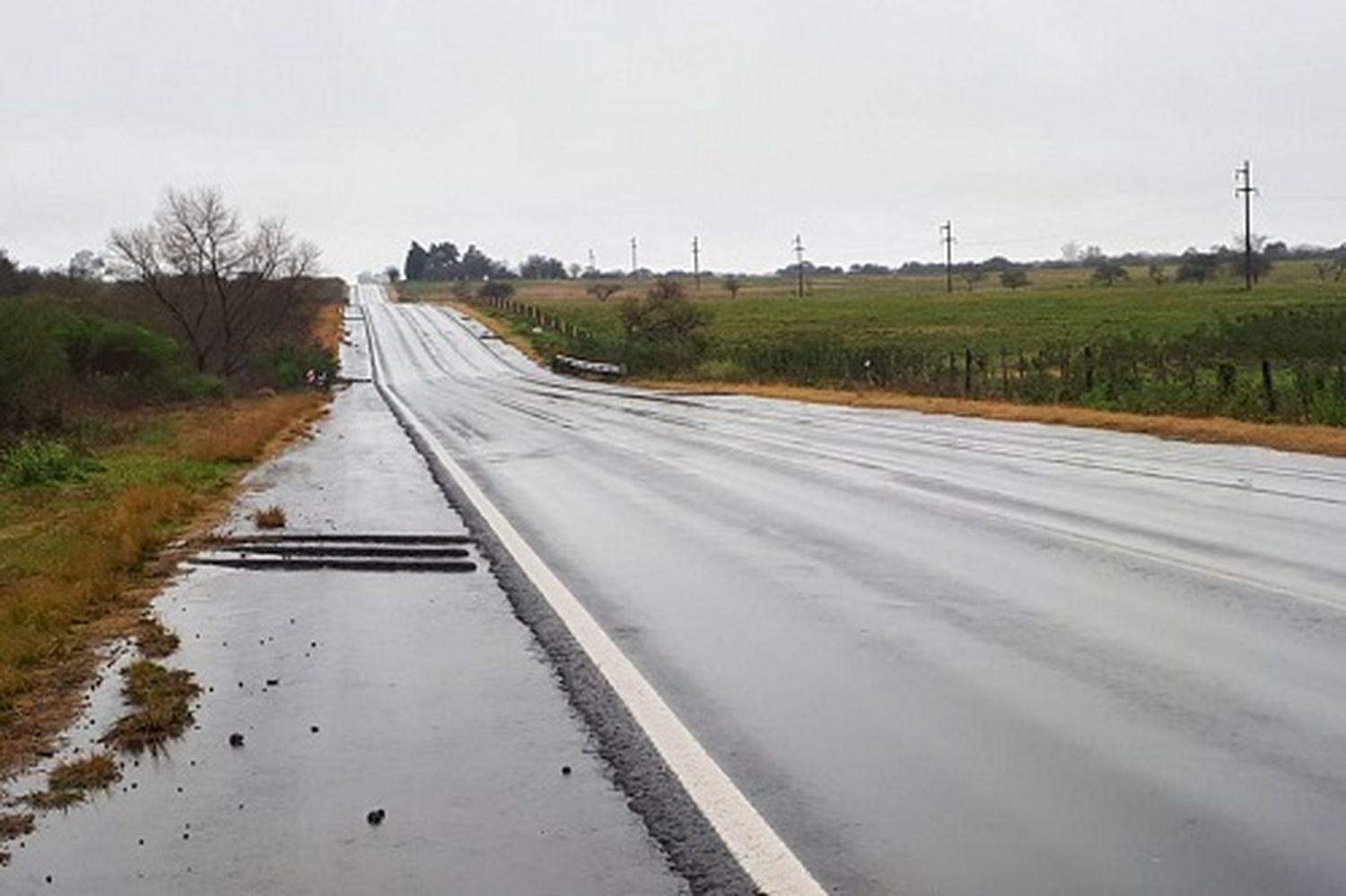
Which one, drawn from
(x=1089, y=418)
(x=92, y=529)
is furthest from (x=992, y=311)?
(x=92, y=529)

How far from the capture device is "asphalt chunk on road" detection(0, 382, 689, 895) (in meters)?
5.59

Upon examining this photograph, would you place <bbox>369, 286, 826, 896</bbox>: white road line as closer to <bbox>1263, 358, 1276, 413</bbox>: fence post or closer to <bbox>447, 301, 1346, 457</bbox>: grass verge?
<bbox>447, 301, 1346, 457</bbox>: grass verge

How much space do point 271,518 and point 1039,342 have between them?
5633 centimetres

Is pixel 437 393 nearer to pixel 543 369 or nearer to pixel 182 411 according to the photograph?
pixel 182 411

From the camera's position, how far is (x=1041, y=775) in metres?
6.38

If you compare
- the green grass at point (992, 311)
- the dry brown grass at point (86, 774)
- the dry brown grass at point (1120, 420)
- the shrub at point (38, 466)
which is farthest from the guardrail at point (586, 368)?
the dry brown grass at point (86, 774)

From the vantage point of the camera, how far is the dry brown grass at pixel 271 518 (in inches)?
640

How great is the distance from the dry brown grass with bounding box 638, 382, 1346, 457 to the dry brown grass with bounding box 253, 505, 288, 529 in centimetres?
1373

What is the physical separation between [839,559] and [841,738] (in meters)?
5.58

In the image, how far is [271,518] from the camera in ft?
54.1

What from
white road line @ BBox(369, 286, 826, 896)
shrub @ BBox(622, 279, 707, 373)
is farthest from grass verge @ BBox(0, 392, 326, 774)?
shrub @ BBox(622, 279, 707, 373)

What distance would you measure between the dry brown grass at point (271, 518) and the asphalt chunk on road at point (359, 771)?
13.1 ft

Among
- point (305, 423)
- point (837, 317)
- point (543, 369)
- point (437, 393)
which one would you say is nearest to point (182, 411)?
point (305, 423)

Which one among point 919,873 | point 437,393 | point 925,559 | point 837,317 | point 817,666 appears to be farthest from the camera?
point 837,317
